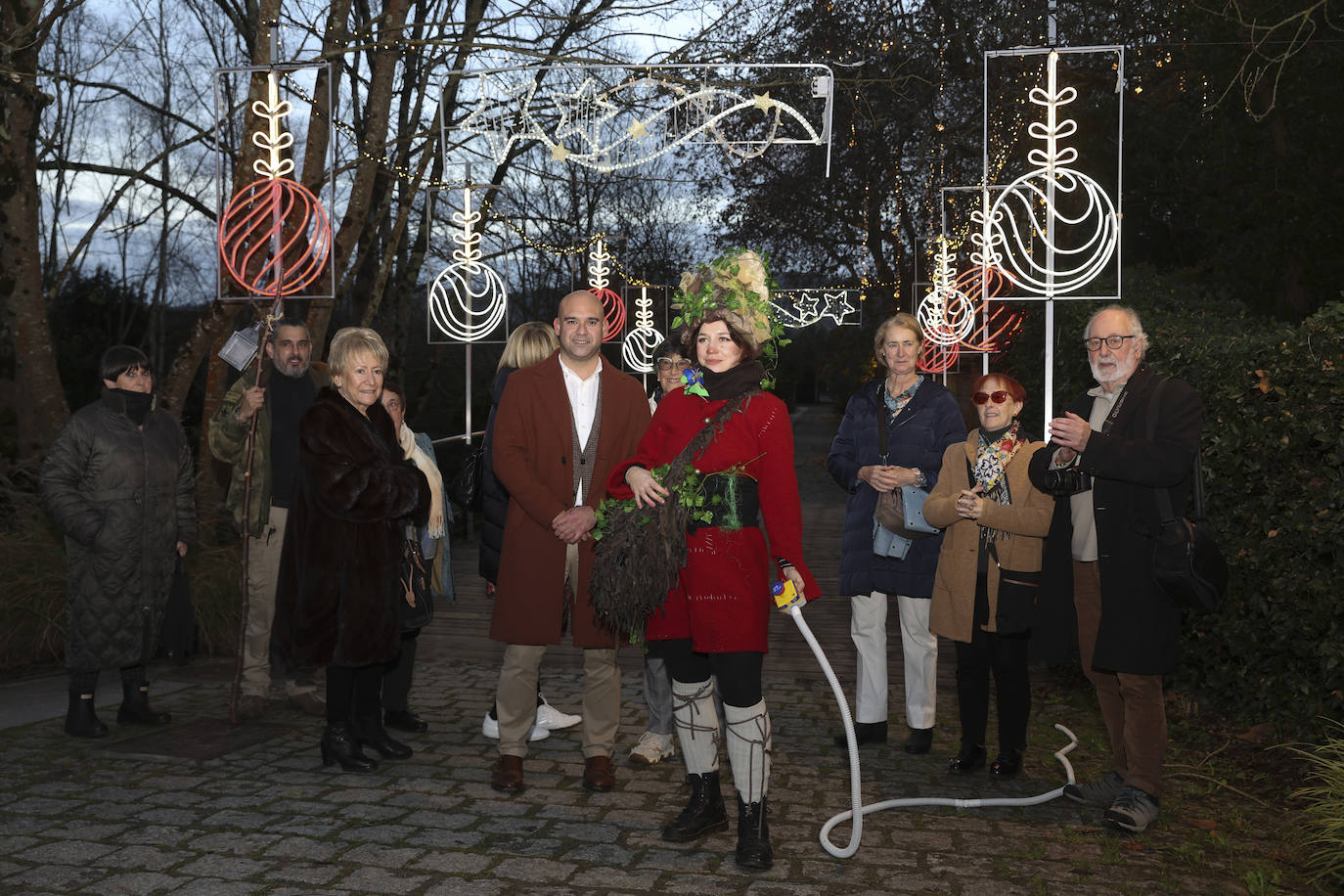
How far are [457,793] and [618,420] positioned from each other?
1724 mm

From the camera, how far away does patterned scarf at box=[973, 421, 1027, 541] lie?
5.25 metres

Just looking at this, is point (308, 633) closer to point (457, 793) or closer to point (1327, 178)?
point (457, 793)

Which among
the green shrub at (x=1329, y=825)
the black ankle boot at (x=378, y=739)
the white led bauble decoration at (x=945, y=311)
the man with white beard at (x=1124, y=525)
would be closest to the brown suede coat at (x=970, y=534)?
the man with white beard at (x=1124, y=525)

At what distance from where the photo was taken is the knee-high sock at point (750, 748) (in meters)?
4.17

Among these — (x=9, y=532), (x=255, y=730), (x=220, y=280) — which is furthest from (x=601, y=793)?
(x=9, y=532)

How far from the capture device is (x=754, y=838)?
4.16 m

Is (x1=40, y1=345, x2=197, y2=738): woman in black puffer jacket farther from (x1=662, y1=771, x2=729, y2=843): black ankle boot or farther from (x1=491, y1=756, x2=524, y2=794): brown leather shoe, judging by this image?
(x1=662, y1=771, x2=729, y2=843): black ankle boot

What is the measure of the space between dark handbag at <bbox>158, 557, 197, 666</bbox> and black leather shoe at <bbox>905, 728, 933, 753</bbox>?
3.73m

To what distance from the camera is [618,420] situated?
523 cm

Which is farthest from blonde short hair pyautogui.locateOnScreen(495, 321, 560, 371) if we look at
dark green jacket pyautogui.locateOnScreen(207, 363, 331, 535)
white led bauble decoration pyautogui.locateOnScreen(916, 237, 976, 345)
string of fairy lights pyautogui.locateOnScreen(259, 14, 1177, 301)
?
white led bauble decoration pyautogui.locateOnScreen(916, 237, 976, 345)

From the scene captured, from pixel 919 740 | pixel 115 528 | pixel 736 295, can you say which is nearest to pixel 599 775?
pixel 919 740

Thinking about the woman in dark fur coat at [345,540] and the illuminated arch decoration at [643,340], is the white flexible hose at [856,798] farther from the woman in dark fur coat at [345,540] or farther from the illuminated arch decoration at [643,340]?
the illuminated arch decoration at [643,340]

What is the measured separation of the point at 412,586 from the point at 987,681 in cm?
269

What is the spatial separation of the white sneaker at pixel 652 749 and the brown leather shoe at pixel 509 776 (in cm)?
63
